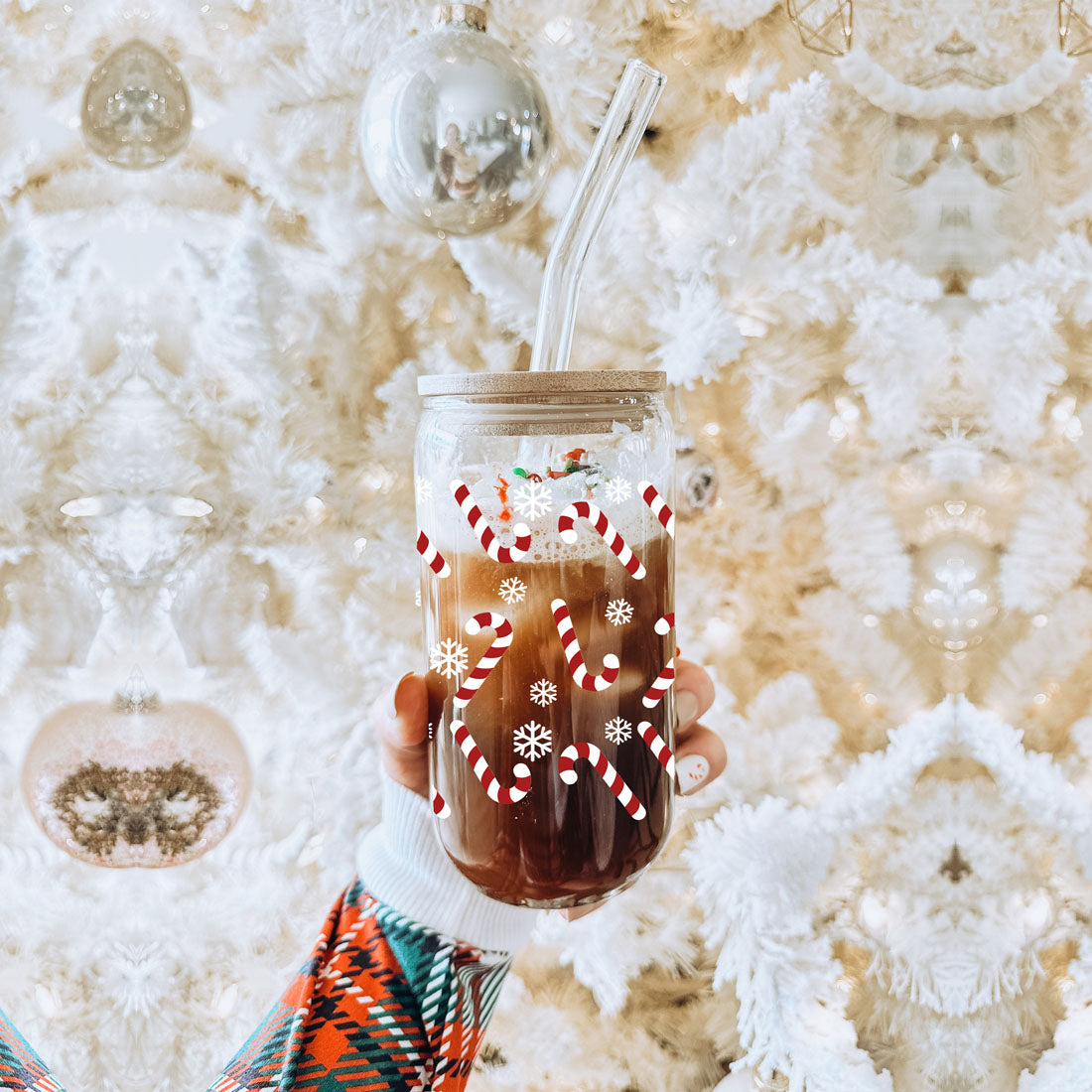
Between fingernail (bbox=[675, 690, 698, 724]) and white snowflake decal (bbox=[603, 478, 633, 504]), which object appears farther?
fingernail (bbox=[675, 690, 698, 724])

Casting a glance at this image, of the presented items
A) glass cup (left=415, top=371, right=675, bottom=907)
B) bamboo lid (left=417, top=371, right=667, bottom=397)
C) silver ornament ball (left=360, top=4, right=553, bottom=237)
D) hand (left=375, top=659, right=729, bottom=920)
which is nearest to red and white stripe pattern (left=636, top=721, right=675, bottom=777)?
glass cup (left=415, top=371, right=675, bottom=907)

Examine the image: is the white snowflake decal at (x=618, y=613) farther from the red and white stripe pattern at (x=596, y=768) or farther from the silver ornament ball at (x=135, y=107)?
the silver ornament ball at (x=135, y=107)

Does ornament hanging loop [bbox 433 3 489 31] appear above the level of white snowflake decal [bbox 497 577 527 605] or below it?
above

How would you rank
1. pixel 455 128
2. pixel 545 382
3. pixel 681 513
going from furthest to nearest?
pixel 681 513 < pixel 455 128 < pixel 545 382

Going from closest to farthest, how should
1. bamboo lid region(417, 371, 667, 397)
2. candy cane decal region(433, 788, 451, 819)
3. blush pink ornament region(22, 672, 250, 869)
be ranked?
bamboo lid region(417, 371, 667, 397) < candy cane decal region(433, 788, 451, 819) < blush pink ornament region(22, 672, 250, 869)

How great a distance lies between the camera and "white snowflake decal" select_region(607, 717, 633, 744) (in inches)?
25.9

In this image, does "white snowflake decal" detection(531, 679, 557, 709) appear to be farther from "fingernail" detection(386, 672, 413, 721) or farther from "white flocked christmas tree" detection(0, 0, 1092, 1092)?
"white flocked christmas tree" detection(0, 0, 1092, 1092)

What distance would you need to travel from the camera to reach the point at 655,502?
654 millimetres

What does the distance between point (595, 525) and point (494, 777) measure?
183 millimetres

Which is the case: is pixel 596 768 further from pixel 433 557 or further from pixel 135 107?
pixel 135 107

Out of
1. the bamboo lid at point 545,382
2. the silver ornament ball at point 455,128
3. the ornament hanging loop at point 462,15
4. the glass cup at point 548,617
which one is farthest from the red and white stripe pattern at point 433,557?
the ornament hanging loop at point 462,15

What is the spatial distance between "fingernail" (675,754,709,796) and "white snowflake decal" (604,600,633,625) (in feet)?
0.77

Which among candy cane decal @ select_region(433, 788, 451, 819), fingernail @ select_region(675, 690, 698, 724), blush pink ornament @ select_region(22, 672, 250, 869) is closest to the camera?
candy cane decal @ select_region(433, 788, 451, 819)

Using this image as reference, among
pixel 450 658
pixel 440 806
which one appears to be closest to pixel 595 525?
pixel 450 658
